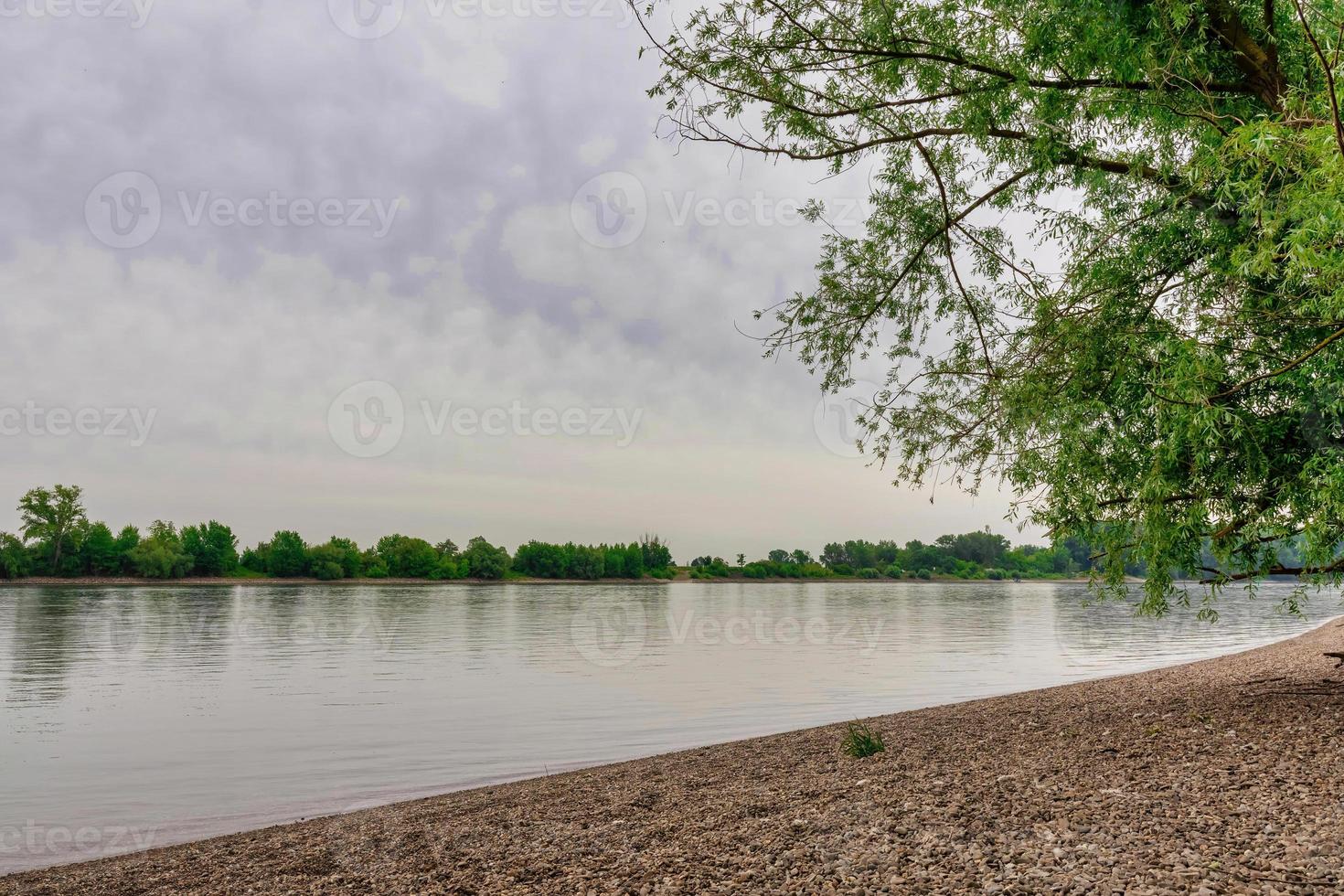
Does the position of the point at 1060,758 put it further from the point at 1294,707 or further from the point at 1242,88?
the point at 1242,88

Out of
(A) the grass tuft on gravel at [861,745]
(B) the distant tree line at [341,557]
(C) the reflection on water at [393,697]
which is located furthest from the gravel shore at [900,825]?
(B) the distant tree line at [341,557]

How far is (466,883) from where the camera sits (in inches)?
238

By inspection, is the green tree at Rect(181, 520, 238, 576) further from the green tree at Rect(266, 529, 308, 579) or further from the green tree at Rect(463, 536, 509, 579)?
the green tree at Rect(463, 536, 509, 579)

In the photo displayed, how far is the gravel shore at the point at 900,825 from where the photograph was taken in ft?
16.2

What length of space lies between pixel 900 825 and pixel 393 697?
18.5 meters

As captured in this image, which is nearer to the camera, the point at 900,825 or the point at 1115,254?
the point at 900,825

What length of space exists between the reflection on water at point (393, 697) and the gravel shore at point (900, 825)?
9.55 ft

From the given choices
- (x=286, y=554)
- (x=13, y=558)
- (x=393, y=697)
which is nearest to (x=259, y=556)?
(x=286, y=554)

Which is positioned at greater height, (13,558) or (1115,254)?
(1115,254)

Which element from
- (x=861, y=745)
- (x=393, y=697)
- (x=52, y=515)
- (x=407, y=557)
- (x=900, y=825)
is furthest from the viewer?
(x=407, y=557)

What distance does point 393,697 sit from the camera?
2147 cm

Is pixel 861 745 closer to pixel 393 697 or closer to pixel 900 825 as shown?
pixel 900 825

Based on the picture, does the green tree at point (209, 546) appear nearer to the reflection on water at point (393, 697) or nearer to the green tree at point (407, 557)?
the green tree at point (407, 557)

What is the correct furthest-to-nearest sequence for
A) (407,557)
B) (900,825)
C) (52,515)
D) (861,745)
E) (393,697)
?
1. (407,557)
2. (52,515)
3. (393,697)
4. (861,745)
5. (900,825)
